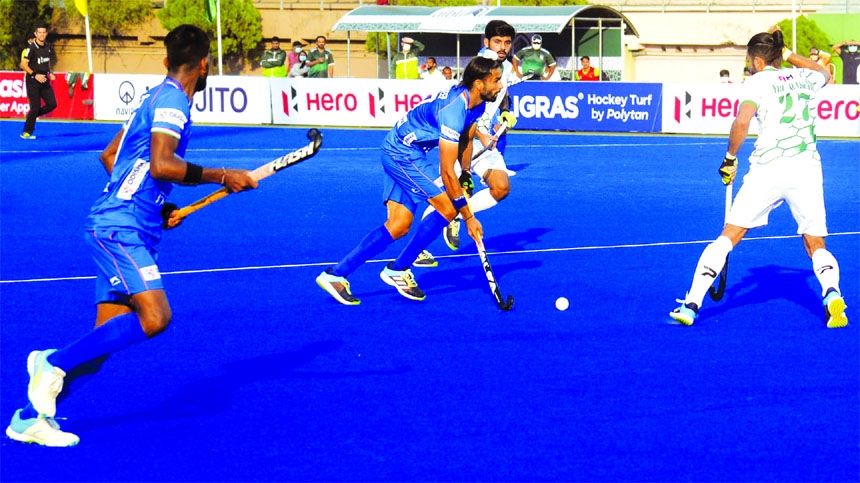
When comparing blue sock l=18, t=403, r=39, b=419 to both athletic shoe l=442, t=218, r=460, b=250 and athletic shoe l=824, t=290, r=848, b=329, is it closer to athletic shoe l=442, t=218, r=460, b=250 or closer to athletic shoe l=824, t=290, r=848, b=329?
athletic shoe l=824, t=290, r=848, b=329

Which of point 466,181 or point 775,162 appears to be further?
point 466,181

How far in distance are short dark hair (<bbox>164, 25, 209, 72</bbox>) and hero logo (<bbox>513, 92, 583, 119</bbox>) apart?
→ 19577 millimetres

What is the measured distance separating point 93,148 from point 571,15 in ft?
47.4

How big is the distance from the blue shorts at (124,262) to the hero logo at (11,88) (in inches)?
1027

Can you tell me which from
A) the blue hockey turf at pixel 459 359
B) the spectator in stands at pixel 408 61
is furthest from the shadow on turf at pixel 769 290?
the spectator in stands at pixel 408 61

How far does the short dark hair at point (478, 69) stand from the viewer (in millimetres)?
8617

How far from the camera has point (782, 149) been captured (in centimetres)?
829

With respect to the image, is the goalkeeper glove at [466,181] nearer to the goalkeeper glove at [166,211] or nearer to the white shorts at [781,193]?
the white shorts at [781,193]

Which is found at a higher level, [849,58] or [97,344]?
[849,58]

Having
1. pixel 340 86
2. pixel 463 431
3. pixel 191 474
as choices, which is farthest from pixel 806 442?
pixel 340 86

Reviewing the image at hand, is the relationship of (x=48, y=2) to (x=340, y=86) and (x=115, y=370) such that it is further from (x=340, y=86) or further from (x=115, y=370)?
(x=115, y=370)

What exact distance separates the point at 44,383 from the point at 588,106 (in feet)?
66.0

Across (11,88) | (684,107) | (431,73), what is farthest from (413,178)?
(11,88)

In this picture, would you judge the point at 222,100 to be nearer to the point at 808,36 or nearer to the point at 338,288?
the point at 808,36
